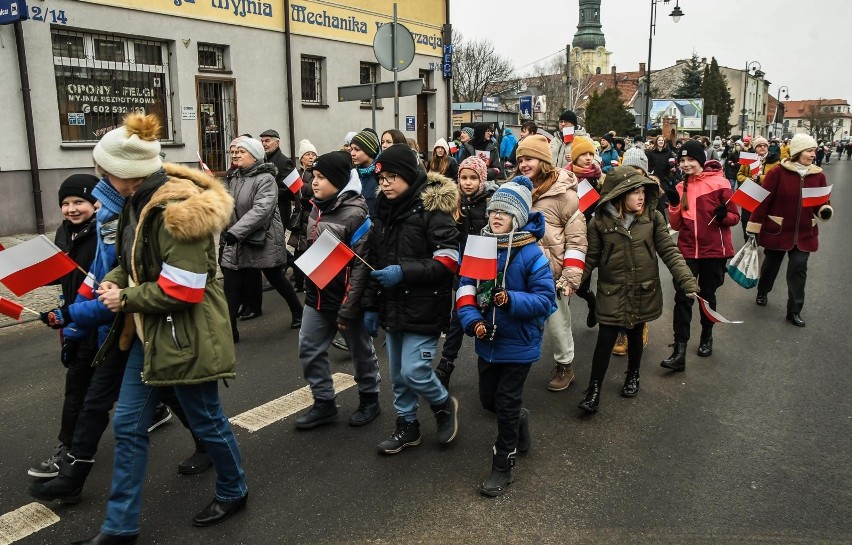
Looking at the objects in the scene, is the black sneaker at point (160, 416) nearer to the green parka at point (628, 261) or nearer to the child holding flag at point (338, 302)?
the child holding flag at point (338, 302)

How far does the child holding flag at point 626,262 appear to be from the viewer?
16.2ft

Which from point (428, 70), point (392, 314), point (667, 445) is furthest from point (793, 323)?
point (428, 70)

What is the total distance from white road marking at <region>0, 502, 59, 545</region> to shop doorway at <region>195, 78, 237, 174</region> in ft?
41.0

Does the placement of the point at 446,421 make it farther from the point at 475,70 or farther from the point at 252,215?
the point at 475,70

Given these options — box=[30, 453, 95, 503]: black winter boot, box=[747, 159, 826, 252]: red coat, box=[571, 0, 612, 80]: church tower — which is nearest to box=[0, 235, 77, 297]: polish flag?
box=[30, 453, 95, 503]: black winter boot

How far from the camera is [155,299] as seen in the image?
9.71 ft

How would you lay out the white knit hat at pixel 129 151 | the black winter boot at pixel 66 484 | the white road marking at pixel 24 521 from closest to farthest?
the white knit hat at pixel 129 151 < the white road marking at pixel 24 521 < the black winter boot at pixel 66 484

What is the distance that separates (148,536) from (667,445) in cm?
298

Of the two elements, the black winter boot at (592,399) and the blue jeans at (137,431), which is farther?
the black winter boot at (592,399)

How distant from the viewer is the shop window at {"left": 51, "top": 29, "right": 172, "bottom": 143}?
41.3 feet

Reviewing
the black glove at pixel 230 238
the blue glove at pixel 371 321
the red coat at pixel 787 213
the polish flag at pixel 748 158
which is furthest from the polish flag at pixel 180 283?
the polish flag at pixel 748 158

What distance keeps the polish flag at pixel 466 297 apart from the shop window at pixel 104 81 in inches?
440

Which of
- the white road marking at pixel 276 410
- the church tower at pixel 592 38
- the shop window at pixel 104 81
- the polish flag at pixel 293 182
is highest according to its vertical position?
the church tower at pixel 592 38

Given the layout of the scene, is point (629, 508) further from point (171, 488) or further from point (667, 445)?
point (171, 488)
